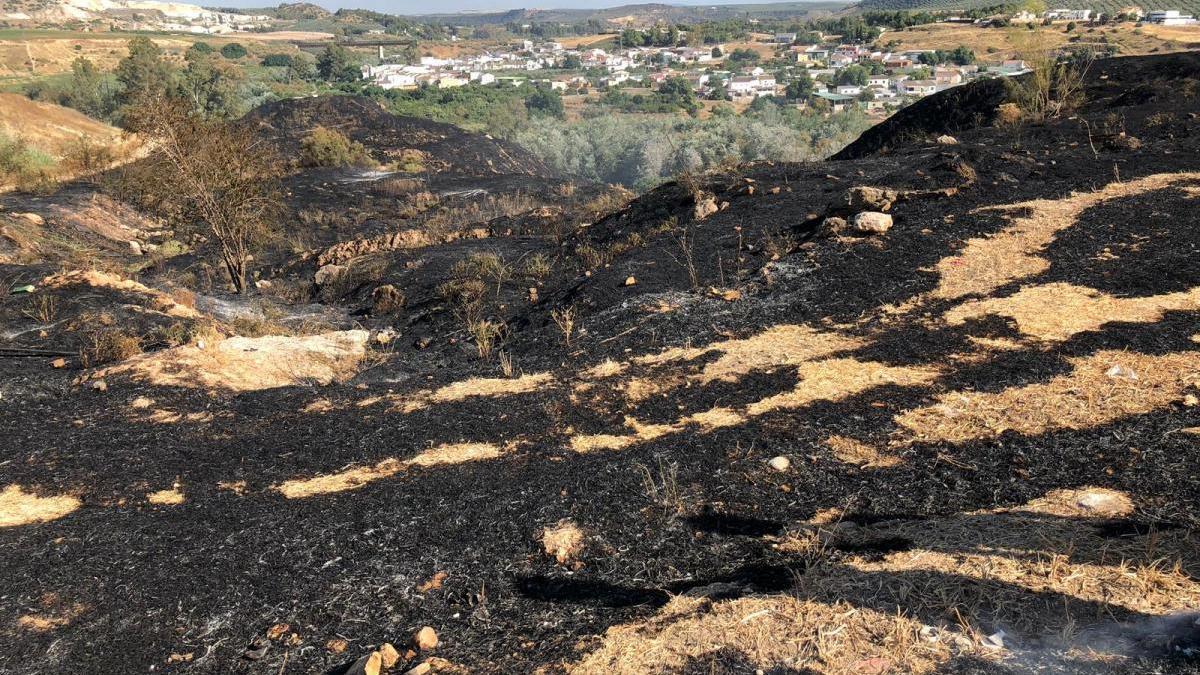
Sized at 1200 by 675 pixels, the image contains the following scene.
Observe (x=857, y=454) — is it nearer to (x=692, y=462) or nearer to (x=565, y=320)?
(x=692, y=462)

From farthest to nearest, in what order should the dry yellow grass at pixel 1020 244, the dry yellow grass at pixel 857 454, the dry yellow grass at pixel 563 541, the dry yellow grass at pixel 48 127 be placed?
the dry yellow grass at pixel 48 127 → the dry yellow grass at pixel 1020 244 → the dry yellow grass at pixel 857 454 → the dry yellow grass at pixel 563 541

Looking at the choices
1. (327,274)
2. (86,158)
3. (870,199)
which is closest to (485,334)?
(870,199)

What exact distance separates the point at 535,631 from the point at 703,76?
10330 cm

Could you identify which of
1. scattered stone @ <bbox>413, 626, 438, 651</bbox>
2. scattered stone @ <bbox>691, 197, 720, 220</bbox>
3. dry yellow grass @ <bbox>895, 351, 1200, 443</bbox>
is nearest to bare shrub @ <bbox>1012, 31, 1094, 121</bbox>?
scattered stone @ <bbox>691, 197, 720, 220</bbox>

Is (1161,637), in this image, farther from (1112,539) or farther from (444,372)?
(444,372)

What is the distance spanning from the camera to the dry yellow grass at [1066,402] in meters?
4.60

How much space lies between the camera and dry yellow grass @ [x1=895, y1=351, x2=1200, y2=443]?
4.60 metres

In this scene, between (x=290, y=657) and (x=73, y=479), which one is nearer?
(x=290, y=657)

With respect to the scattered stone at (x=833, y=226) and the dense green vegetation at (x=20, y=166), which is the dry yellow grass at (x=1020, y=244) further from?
the dense green vegetation at (x=20, y=166)

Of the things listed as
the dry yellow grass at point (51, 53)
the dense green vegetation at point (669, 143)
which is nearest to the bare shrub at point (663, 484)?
the dense green vegetation at point (669, 143)

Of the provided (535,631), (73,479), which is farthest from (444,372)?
(535,631)

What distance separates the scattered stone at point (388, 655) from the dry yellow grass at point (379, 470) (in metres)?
1.78

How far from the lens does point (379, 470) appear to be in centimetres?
500

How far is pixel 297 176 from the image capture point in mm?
22578
